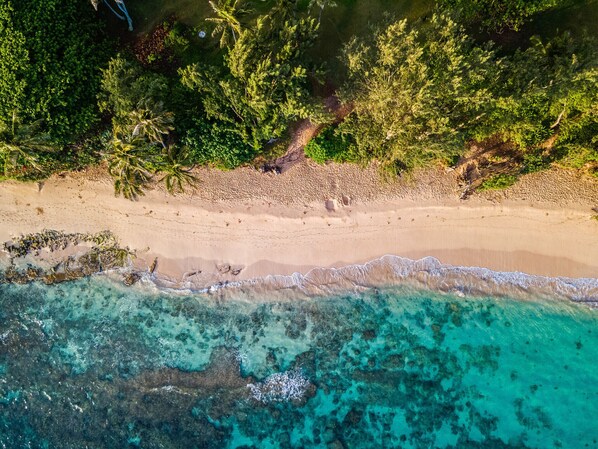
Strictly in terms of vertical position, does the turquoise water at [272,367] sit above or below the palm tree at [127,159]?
below

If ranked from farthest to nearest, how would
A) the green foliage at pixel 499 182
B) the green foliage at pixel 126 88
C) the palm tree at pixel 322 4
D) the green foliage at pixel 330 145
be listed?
the green foliage at pixel 499 182, the green foliage at pixel 330 145, the palm tree at pixel 322 4, the green foliage at pixel 126 88

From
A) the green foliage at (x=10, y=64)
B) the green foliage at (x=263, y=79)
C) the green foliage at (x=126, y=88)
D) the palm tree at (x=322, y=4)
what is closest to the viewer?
the green foliage at (x=263, y=79)

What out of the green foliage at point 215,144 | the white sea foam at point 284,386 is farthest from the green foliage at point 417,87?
the white sea foam at point 284,386

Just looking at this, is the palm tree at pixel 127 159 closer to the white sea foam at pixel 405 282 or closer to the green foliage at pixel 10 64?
the green foliage at pixel 10 64

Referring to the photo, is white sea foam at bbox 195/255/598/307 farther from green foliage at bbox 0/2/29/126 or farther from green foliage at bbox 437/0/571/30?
green foliage at bbox 0/2/29/126

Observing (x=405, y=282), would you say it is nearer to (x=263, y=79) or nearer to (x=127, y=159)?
(x=263, y=79)

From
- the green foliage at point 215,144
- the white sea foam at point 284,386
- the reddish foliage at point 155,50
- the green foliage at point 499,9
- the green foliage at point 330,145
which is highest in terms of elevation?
the green foliage at point 499,9

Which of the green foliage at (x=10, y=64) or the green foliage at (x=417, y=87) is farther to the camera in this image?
the green foliage at (x=10, y=64)
